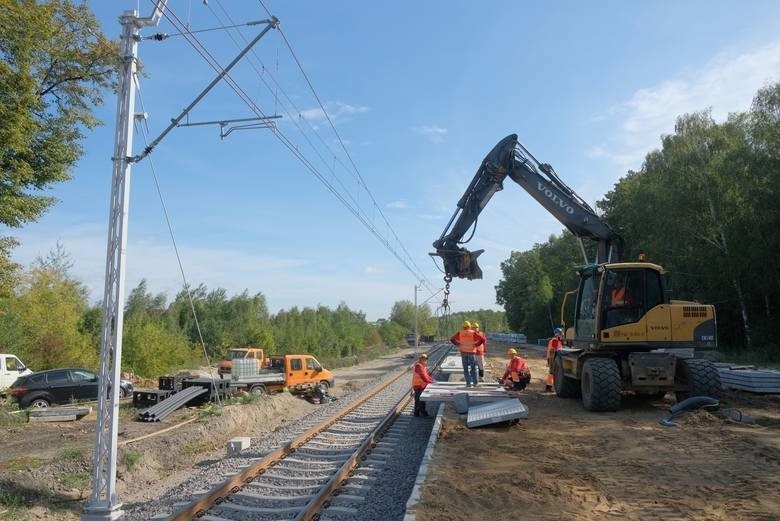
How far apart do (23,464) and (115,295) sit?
19.5 feet

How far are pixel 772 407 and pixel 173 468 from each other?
13.4 metres

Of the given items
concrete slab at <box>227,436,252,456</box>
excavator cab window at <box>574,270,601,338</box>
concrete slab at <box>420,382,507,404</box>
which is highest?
excavator cab window at <box>574,270,601,338</box>

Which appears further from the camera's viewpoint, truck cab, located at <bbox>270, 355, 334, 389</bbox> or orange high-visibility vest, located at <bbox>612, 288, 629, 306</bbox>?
truck cab, located at <bbox>270, 355, 334, 389</bbox>

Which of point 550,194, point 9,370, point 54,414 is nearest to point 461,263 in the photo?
point 550,194

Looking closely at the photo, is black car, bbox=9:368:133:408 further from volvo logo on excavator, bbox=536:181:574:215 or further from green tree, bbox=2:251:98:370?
volvo logo on excavator, bbox=536:181:574:215

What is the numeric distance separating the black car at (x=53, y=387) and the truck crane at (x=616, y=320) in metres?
13.5

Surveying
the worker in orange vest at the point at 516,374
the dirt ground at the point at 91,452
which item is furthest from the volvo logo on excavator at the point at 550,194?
the dirt ground at the point at 91,452

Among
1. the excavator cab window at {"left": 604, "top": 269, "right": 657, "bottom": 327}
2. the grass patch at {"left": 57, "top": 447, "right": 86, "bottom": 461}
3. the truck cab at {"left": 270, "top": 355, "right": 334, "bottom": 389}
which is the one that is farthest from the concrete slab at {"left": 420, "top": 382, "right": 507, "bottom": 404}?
the truck cab at {"left": 270, "top": 355, "right": 334, "bottom": 389}

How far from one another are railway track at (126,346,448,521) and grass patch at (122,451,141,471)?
2.29 meters

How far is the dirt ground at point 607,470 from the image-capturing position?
5902 millimetres

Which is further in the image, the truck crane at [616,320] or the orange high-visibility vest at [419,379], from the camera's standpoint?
the orange high-visibility vest at [419,379]

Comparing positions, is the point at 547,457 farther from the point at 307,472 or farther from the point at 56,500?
the point at 56,500

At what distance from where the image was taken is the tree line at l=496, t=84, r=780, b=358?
97.9 ft

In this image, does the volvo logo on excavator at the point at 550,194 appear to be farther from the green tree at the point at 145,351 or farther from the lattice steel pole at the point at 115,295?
the green tree at the point at 145,351
